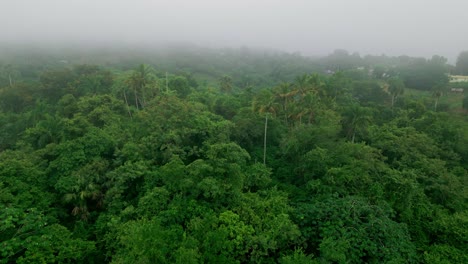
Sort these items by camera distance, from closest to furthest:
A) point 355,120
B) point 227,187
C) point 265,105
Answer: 1. point 227,187
2. point 355,120
3. point 265,105

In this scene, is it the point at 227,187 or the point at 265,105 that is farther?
the point at 265,105

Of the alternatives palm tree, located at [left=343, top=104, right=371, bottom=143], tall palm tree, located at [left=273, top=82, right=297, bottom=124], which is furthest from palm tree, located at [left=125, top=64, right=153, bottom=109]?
palm tree, located at [left=343, top=104, right=371, bottom=143]

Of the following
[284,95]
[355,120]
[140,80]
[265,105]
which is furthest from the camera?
[140,80]

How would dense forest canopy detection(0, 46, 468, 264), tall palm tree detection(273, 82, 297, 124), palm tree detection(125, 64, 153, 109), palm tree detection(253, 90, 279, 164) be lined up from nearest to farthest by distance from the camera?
dense forest canopy detection(0, 46, 468, 264) < palm tree detection(253, 90, 279, 164) < tall palm tree detection(273, 82, 297, 124) < palm tree detection(125, 64, 153, 109)

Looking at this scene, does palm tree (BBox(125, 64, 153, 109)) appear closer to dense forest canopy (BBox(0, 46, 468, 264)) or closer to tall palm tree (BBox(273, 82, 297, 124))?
dense forest canopy (BBox(0, 46, 468, 264))

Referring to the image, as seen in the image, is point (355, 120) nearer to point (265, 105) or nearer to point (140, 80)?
point (265, 105)

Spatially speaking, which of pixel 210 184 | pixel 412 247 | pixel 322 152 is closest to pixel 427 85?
pixel 322 152

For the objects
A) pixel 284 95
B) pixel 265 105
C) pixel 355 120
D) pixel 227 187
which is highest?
pixel 284 95

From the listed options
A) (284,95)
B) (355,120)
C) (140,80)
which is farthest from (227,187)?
(140,80)

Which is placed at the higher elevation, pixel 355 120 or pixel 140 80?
pixel 140 80

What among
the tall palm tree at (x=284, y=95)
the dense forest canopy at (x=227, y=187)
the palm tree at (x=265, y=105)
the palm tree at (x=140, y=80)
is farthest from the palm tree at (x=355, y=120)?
the palm tree at (x=140, y=80)
